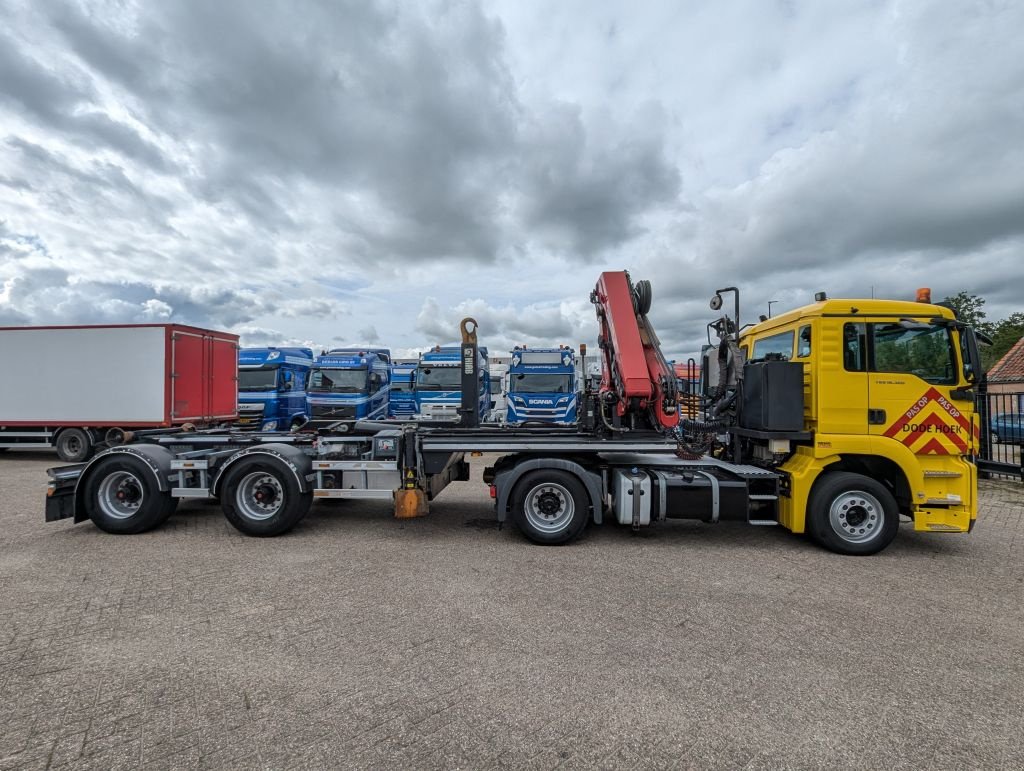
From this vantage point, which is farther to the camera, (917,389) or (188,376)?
(188,376)

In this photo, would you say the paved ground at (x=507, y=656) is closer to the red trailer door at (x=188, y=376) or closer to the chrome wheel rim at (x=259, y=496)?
the chrome wheel rim at (x=259, y=496)

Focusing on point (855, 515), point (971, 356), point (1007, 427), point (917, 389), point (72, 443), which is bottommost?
point (855, 515)

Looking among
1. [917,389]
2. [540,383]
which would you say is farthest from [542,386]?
[917,389]

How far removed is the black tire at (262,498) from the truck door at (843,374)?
5.89 metres

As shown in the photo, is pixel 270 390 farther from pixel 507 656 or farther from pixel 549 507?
pixel 507 656

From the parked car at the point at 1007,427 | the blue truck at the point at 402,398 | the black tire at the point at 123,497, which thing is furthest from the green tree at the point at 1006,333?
the black tire at the point at 123,497

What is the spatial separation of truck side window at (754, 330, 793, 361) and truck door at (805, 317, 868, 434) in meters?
0.49

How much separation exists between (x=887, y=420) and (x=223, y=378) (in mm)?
12471

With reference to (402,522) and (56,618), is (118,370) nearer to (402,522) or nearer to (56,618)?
(402,522)

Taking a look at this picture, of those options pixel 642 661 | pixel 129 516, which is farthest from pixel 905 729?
pixel 129 516

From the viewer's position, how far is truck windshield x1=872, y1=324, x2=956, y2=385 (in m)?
5.50

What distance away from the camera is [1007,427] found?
36.3ft

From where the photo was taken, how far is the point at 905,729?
8.77 ft

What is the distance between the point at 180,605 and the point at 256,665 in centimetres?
138
